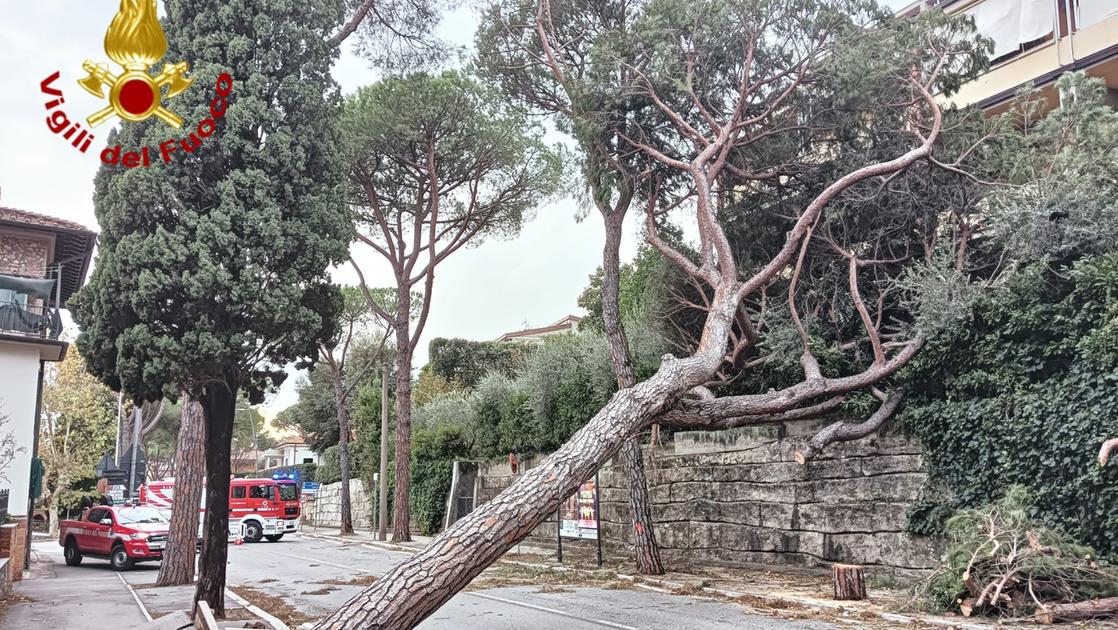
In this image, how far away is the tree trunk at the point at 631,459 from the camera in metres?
14.2

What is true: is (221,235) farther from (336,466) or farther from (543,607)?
(336,466)

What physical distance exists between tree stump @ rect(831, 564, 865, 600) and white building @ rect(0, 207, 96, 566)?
14.9m

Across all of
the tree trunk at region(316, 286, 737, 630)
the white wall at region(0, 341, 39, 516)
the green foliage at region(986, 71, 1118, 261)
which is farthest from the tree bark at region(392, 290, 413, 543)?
the green foliage at region(986, 71, 1118, 261)

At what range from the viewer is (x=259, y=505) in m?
31.5

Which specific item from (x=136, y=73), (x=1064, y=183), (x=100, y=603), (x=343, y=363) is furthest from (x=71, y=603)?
(x=343, y=363)

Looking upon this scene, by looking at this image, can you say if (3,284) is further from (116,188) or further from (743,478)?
(743,478)

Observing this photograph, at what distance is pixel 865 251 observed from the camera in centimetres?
1391

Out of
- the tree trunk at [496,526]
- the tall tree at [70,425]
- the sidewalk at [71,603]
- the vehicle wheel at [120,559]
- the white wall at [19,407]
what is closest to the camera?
the tree trunk at [496,526]

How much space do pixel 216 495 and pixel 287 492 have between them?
24.8m

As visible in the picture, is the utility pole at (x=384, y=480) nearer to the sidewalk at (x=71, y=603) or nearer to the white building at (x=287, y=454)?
the sidewalk at (x=71, y=603)

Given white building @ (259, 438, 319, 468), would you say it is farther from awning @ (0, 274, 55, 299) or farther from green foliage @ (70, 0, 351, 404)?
green foliage @ (70, 0, 351, 404)

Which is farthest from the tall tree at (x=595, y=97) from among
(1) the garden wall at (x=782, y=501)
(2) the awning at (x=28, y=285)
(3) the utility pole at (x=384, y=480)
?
(3) the utility pole at (x=384, y=480)

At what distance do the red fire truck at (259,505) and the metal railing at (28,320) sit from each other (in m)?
12.9

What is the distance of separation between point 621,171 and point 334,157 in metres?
6.18
